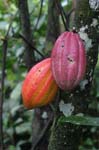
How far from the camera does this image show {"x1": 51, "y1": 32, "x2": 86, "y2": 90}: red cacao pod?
962mm

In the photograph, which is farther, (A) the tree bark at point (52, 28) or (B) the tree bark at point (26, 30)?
(A) the tree bark at point (52, 28)

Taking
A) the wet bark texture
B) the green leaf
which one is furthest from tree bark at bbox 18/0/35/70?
the green leaf

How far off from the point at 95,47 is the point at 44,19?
1.06 metres

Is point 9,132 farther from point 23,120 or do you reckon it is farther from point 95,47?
point 95,47

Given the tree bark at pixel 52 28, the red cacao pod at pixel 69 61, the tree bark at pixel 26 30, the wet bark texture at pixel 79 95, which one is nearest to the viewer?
the red cacao pod at pixel 69 61

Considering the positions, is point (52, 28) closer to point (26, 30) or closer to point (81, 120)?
point (26, 30)

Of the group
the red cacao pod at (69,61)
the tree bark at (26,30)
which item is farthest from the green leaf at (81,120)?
the tree bark at (26,30)

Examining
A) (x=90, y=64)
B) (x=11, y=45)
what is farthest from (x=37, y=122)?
(x=90, y=64)

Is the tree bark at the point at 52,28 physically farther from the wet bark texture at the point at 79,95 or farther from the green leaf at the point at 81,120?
the green leaf at the point at 81,120

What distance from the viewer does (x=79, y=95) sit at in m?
1.09

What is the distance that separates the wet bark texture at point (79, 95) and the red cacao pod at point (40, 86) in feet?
0.16

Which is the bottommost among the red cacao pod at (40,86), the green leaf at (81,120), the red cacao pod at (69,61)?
the green leaf at (81,120)

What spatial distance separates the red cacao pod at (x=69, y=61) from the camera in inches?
37.9

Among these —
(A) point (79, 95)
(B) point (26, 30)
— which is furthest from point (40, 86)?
(B) point (26, 30)
